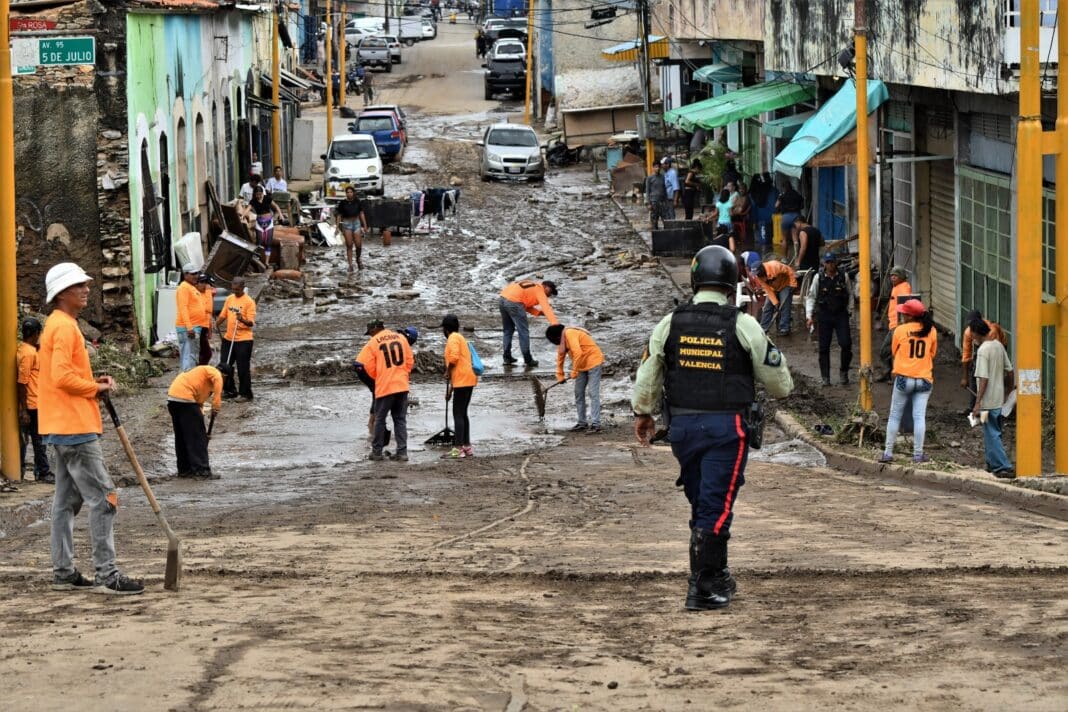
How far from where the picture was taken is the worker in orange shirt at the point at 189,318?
62.6 feet

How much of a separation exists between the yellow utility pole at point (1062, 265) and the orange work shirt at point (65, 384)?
7314mm

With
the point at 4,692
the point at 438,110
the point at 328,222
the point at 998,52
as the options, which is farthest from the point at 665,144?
the point at 4,692

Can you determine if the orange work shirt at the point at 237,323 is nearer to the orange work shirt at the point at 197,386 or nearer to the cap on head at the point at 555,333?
the cap on head at the point at 555,333

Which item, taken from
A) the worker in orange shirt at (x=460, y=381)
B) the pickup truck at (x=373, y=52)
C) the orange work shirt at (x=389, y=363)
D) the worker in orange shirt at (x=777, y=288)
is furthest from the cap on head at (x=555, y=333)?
the pickup truck at (x=373, y=52)

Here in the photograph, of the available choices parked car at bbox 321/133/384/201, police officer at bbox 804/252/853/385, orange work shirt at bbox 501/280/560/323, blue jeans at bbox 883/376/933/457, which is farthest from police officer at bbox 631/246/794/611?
parked car at bbox 321/133/384/201

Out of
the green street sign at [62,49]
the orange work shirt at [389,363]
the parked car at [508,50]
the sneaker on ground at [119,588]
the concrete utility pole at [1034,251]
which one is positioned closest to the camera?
the sneaker on ground at [119,588]

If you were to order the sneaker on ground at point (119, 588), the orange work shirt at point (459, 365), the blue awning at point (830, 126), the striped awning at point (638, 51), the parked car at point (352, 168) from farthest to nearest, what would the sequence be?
the striped awning at point (638, 51)
the parked car at point (352, 168)
the blue awning at point (830, 126)
the orange work shirt at point (459, 365)
the sneaker on ground at point (119, 588)

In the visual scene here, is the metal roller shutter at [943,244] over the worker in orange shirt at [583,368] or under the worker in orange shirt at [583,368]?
over

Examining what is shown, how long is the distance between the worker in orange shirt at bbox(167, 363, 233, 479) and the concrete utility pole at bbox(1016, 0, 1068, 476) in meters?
6.55

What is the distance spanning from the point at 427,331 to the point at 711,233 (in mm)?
9464

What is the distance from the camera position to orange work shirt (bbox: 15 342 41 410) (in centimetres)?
1255

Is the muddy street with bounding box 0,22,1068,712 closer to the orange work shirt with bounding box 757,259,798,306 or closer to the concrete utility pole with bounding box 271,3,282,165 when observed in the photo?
the orange work shirt with bounding box 757,259,798,306

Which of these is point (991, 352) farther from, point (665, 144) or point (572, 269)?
point (665, 144)

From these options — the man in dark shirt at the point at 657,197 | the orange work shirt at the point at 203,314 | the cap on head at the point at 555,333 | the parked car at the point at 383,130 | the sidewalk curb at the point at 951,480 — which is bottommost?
the sidewalk curb at the point at 951,480
